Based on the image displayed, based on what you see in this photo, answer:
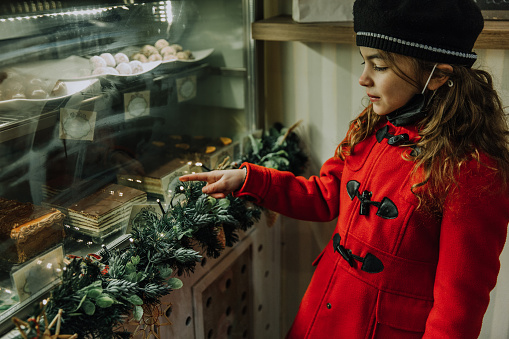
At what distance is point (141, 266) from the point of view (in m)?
1.10

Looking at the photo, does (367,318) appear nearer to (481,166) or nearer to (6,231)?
(481,166)

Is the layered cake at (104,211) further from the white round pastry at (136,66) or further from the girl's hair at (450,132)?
the girl's hair at (450,132)

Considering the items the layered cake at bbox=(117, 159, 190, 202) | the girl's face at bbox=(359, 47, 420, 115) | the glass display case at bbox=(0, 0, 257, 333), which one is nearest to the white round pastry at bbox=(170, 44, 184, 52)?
the glass display case at bbox=(0, 0, 257, 333)

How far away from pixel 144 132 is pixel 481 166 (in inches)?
36.5

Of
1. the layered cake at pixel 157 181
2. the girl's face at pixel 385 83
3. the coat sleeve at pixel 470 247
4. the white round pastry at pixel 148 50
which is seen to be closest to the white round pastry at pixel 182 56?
the white round pastry at pixel 148 50

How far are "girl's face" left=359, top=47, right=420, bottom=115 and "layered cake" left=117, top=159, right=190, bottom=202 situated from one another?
64cm

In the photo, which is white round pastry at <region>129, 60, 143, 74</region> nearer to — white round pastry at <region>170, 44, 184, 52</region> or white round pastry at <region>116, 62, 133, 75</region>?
white round pastry at <region>116, 62, 133, 75</region>

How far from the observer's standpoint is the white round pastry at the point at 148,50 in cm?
130

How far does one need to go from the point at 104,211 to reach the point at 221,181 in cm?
31

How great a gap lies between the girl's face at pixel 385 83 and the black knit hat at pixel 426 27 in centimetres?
4

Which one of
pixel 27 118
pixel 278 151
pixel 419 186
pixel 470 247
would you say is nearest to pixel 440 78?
pixel 419 186

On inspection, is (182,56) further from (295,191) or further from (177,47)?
(295,191)

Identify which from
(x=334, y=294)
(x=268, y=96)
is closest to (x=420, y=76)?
(x=334, y=294)

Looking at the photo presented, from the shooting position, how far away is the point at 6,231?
987 millimetres
